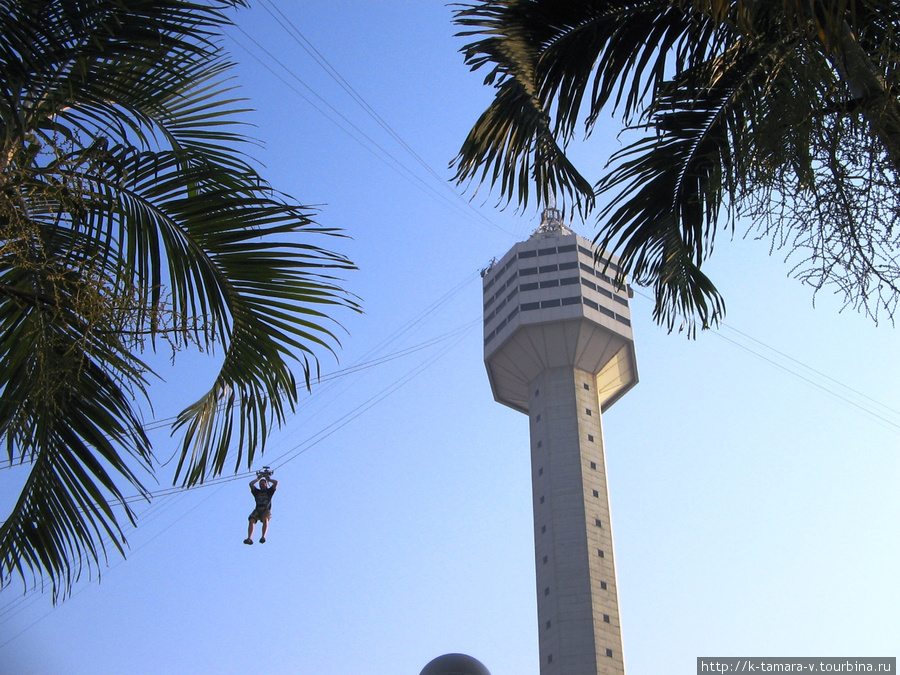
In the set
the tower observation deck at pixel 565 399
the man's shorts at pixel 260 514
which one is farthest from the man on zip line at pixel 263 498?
the tower observation deck at pixel 565 399

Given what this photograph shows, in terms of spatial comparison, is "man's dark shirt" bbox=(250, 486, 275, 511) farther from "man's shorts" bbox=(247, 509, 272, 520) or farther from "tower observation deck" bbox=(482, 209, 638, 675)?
"tower observation deck" bbox=(482, 209, 638, 675)

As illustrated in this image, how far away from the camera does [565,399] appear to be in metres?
73.3

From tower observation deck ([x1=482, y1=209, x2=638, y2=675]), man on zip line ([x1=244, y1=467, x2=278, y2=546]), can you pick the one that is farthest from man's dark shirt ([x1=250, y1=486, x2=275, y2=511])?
tower observation deck ([x1=482, y1=209, x2=638, y2=675])

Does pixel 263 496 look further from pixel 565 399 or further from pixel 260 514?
pixel 565 399

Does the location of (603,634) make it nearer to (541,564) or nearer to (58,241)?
(541,564)

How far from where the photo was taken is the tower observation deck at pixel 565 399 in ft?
210

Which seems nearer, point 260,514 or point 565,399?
point 260,514

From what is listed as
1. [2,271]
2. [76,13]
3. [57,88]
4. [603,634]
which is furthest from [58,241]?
[603,634]

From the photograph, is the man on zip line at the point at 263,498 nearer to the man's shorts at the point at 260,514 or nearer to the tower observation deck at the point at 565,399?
the man's shorts at the point at 260,514

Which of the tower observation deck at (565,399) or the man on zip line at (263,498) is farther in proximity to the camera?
the tower observation deck at (565,399)

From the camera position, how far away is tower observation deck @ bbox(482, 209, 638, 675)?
6406 cm

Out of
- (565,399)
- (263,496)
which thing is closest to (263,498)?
(263,496)

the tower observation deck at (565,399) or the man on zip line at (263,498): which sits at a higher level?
the tower observation deck at (565,399)

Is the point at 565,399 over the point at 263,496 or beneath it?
over
